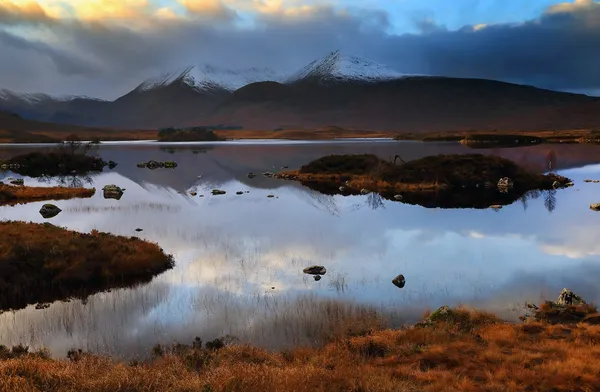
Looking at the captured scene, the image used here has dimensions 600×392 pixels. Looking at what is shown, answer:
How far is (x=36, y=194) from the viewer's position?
51.1m

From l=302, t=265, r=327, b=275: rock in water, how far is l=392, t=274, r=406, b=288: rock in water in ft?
11.0

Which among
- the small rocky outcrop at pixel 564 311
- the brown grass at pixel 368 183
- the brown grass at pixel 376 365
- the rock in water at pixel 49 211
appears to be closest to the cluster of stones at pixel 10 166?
the brown grass at pixel 368 183

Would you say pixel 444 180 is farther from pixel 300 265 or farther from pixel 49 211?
pixel 49 211

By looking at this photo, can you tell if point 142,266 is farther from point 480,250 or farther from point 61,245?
point 480,250

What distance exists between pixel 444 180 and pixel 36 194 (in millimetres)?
47898

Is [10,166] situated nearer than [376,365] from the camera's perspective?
No

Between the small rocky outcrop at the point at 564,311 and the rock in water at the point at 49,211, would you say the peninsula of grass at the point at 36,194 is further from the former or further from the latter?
the small rocky outcrop at the point at 564,311

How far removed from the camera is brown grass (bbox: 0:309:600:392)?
30.9ft

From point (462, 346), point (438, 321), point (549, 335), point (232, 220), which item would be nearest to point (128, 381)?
point (462, 346)

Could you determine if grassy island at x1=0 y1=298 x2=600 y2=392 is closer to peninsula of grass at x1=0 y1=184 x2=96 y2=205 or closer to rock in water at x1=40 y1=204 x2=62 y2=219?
rock in water at x1=40 y1=204 x2=62 y2=219

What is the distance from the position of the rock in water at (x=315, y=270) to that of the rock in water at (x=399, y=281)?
335cm

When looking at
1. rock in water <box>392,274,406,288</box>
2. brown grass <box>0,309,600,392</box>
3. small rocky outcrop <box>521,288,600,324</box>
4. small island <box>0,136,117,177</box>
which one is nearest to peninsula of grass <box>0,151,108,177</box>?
small island <box>0,136,117,177</box>

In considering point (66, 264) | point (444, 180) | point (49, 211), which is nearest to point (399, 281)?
point (66, 264)

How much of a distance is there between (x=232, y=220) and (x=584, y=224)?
25.9m
